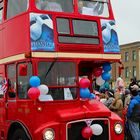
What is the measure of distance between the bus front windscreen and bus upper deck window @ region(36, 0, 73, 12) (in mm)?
1262

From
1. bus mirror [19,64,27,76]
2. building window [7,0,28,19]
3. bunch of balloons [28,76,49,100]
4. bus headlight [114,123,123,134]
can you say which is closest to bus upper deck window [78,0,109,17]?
building window [7,0,28,19]

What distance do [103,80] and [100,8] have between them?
1.76 metres

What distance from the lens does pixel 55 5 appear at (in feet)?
32.7

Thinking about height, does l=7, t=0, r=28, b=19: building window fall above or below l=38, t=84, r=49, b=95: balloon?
above

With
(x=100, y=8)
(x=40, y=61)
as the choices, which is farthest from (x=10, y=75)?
(x=100, y=8)

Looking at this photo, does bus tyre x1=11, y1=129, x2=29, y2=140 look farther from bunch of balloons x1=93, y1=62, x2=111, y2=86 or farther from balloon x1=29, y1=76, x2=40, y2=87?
bunch of balloons x1=93, y1=62, x2=111, y2=86

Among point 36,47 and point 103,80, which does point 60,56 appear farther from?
point 103,80

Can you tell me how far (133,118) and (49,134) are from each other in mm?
3914

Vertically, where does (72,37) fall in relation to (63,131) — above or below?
above

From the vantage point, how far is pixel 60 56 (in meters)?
9.59

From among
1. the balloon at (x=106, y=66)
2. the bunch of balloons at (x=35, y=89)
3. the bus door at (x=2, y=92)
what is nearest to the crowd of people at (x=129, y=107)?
the balloon at (x=106, y=66)

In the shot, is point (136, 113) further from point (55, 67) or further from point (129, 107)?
point (55, 67)

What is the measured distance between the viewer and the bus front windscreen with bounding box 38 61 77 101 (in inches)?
371

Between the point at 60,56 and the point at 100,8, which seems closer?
the point at 60,56
